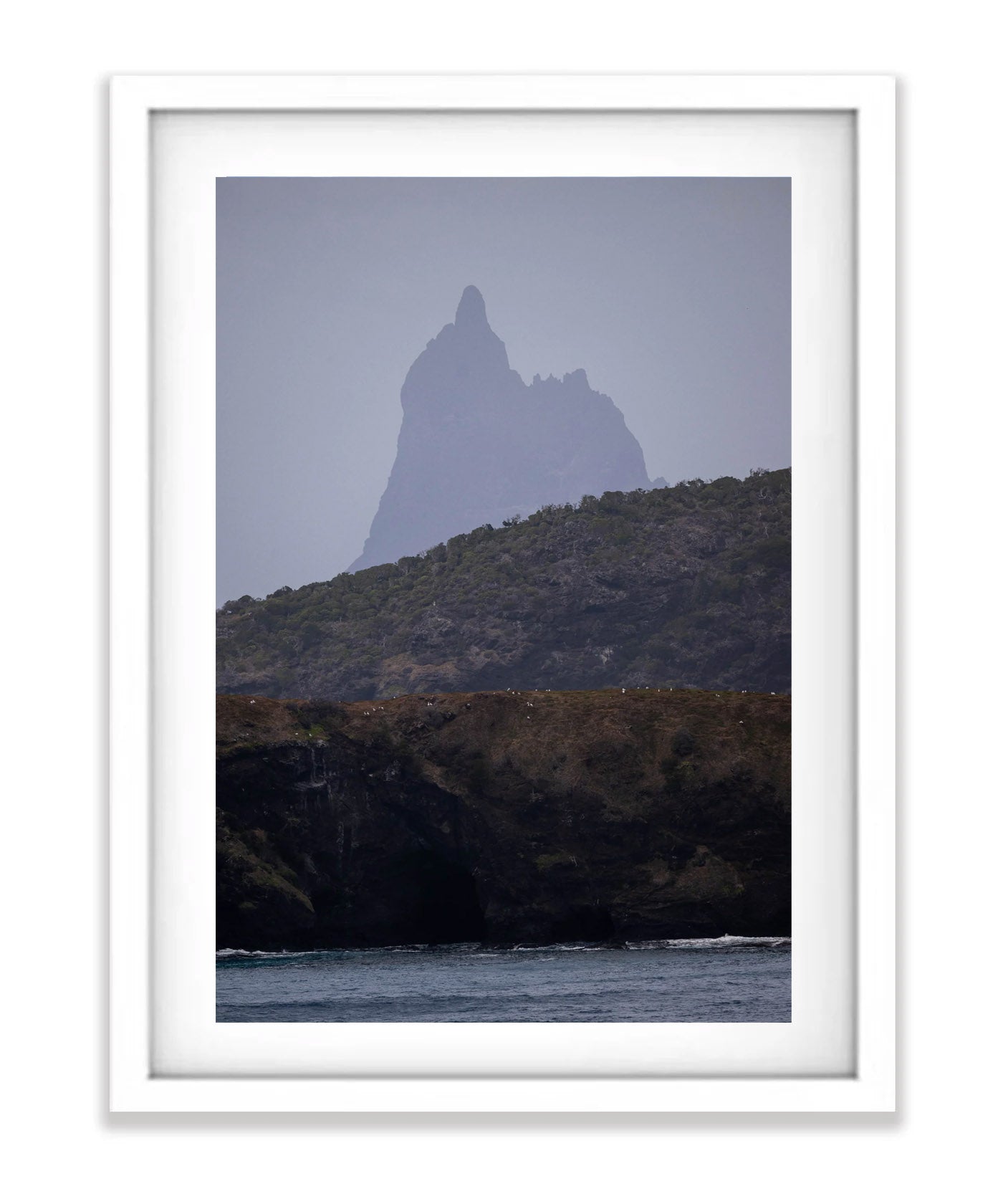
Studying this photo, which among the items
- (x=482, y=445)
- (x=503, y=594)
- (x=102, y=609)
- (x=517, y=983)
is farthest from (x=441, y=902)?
(x=102, y=609)

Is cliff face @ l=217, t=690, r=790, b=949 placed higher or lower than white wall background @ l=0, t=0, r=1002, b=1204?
lower

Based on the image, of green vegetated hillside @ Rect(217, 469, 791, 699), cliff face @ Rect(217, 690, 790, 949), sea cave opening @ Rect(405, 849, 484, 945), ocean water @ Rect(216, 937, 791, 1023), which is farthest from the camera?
green vegetated hillside @ Rect(217, 469, 791, 699)

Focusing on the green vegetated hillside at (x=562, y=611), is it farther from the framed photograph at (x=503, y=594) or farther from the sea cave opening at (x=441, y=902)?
the sea cave opening at (x=441, y=902)

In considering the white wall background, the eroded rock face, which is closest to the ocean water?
the white wall background

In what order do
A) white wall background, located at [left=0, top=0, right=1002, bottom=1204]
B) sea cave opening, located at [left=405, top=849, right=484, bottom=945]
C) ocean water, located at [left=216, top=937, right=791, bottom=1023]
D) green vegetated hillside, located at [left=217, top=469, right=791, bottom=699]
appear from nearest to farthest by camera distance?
white wall background, located at [left=0, top=0, right=1002, bottom=1204]
ocean water, located at [left=216, top=937, right=791, bottom=1023]
sea cave opening, located at [left=405, top=849, right=484, bottom=945]
green vegetated hillside, located at [left=217, top=469, right=791, bottom=699]

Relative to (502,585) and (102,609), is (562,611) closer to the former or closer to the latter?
(502,585)

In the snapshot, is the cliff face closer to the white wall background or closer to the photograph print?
the photograph print
